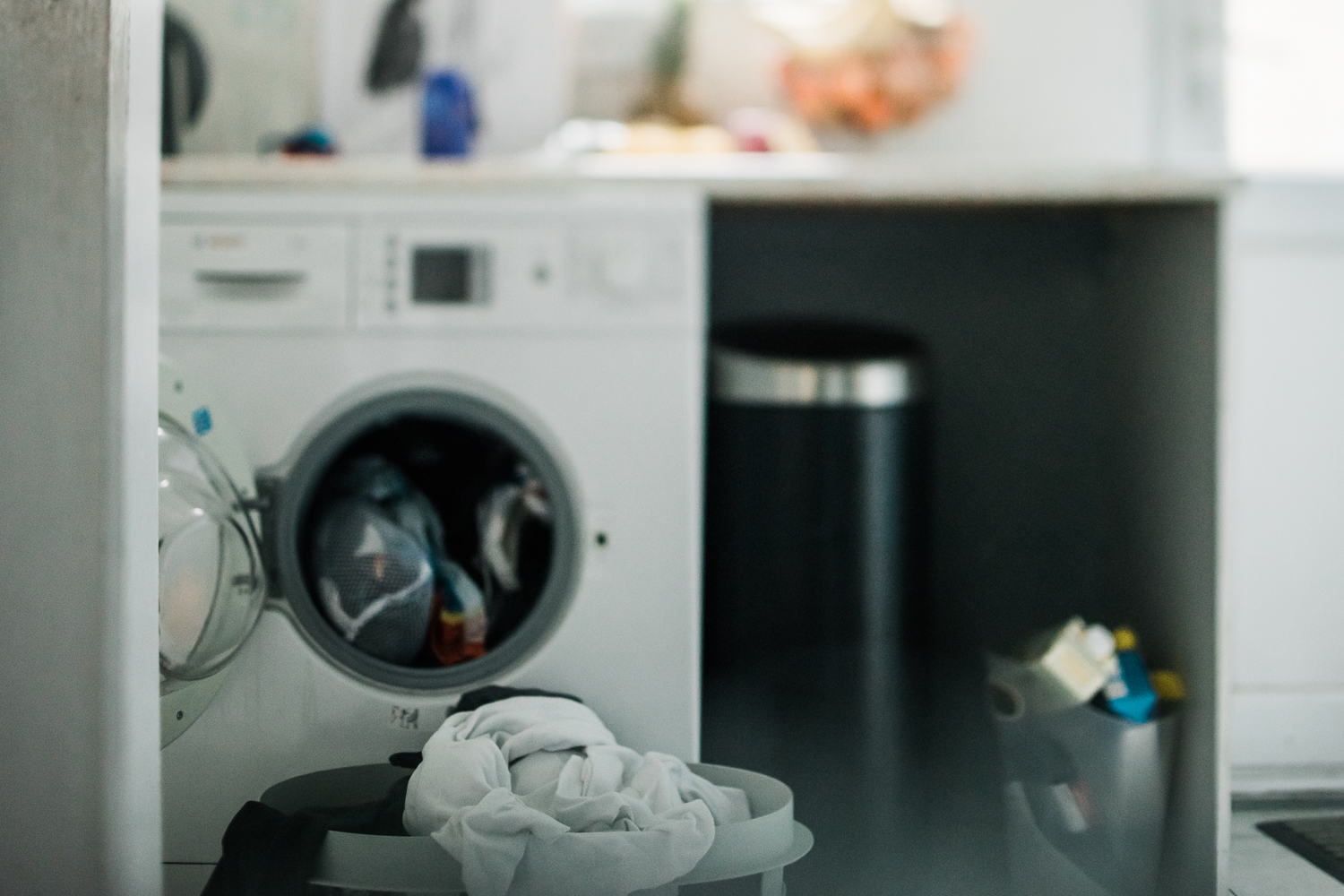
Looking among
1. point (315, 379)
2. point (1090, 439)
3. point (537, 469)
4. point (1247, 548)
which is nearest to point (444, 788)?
point (537, 469)

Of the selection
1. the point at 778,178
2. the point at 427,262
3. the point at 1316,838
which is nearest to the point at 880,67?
the point at 778,178

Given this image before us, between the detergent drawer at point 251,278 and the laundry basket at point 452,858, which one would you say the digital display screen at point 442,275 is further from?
the laundry basket at point 452,858

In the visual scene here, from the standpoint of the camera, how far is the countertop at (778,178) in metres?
1.20

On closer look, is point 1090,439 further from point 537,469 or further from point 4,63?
point 4,63

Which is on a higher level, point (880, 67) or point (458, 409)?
point (880, 67)

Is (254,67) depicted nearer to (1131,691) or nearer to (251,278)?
(251,278)

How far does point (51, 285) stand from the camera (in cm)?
62

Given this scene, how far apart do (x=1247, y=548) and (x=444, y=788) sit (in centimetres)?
119

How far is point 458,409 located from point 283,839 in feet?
1.67

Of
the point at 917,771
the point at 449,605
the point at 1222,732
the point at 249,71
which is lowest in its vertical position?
the point at 917,771

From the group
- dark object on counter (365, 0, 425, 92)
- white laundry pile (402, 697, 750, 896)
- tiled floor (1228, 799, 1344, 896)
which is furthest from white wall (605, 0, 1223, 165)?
white laundry pile (402, 697, 750, 896)

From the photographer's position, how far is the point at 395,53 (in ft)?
5.75

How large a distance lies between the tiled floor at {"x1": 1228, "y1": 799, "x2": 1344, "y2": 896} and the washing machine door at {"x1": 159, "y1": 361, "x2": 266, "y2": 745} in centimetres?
115

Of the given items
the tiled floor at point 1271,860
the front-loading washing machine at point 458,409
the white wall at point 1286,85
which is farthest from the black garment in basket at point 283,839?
the white wall at point 1286,85
